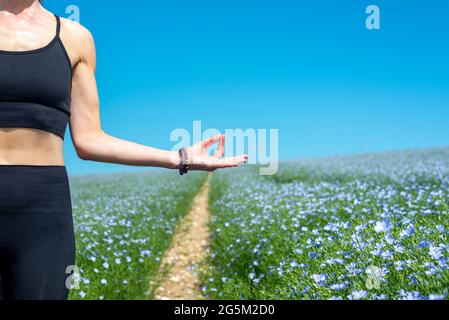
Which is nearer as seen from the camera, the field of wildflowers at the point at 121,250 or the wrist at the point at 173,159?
the wrist at the point at 173,159

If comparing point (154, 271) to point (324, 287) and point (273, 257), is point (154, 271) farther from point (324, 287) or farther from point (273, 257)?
point (324, 287)

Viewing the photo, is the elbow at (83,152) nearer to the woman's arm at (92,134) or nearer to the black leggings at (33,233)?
the woman's arm at (92,134)

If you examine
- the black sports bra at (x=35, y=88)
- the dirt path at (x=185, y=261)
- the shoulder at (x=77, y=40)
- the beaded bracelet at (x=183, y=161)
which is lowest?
the dirt path at (x=185, y=261)

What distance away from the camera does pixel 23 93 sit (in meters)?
2.21

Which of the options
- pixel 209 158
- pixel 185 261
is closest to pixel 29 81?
pixel 209 158

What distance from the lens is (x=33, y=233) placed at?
224cm

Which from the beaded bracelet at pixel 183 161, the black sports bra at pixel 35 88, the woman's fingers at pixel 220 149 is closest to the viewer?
the black sports bra at pixel 35 88

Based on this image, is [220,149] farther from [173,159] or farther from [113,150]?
[113,150]

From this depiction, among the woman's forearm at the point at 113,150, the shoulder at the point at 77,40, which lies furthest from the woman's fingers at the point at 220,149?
the shoulder at the point at 77,40

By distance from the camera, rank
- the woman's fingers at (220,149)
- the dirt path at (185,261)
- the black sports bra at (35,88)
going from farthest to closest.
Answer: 1. the dirt path at (185,261)
2. the woman's fingers at (220,149)
3. the black sports bra at (35,88)

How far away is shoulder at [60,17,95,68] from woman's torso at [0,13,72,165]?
2.5 inches

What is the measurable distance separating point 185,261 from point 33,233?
738 cm

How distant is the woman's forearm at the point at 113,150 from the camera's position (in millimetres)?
2670

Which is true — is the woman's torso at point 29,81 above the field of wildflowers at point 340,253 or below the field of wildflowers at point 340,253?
above
